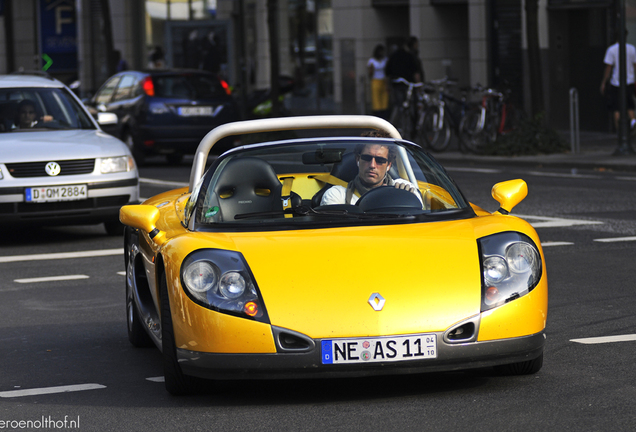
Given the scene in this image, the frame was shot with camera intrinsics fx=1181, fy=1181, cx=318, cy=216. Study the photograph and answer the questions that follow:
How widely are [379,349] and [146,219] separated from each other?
1.55 meters

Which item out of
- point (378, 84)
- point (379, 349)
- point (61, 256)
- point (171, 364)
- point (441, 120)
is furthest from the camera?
point (378, 84)

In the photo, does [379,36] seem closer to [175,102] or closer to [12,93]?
[175,102]

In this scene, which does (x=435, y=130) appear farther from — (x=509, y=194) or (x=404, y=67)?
(x=509, y=194)

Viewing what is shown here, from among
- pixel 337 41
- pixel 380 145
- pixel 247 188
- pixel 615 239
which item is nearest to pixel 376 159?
pixel 380 145

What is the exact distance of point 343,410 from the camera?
483 centimetres

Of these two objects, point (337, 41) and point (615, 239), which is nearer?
point (615, 239)

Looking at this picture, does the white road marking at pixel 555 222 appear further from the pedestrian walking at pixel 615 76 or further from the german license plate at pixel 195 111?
the german license plate at pixel 195 111

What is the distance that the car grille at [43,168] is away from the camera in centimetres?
1082

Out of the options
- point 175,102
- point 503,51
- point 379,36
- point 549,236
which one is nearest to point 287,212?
point 549,236

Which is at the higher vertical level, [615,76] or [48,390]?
[615,76]

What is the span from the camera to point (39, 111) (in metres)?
12.0

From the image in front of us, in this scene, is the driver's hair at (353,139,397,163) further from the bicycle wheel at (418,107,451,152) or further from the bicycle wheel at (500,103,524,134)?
the bicycle wheel at (418,107,451,152)

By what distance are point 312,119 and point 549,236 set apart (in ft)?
15.1

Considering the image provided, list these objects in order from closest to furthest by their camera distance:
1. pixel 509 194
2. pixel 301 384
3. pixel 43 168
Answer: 1. pixel 301 384
2. pixel 509 194
3. pixel 43 168
